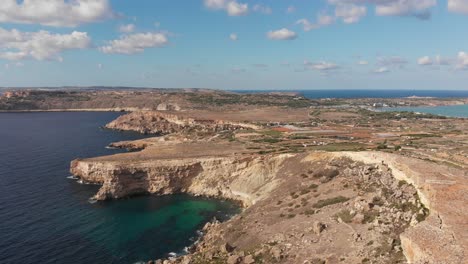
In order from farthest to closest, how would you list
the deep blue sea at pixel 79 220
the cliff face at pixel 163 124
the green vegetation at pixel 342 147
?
the cliff face at pixel 163 124 < the green vegetation at pixel 342 147 < the deep blue sea at pixel 79 220

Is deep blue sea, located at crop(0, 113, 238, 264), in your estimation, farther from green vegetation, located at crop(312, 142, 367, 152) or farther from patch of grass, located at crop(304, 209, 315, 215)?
green vegetation, located at crop(312, 142, 367, 152)

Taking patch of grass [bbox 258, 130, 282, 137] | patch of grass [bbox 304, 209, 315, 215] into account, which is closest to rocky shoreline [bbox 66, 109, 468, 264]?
patch of grass [bbox 304, 209, 315, 215]

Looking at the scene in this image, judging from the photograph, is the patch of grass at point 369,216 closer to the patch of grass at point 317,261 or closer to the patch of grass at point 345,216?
the patch of grass at point 345,216

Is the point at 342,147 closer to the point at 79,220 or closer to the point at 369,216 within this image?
the point at 369,216

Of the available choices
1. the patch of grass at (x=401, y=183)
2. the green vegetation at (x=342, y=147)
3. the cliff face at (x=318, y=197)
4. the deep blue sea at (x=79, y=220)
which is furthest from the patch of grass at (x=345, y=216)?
the green vegetation at (x=342, y=147)

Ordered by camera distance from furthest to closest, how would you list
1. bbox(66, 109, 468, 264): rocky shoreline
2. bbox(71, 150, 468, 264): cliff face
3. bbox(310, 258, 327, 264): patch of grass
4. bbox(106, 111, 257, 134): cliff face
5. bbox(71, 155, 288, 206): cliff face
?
bbox(106, 111, 257, 134): cliff face
bbox(71, 155, 288, 206): cliff face
bbox(310, 258, 327, 264): patch of grass
bbox(66, 109, 468, 264): rocky shoreline
bbox(71, 150, 468, 264): cliff face

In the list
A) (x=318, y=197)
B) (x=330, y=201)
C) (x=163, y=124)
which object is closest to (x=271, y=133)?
(x=318, y=197)
